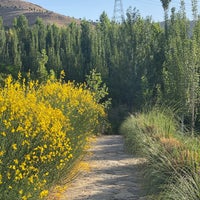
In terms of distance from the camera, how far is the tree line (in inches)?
439

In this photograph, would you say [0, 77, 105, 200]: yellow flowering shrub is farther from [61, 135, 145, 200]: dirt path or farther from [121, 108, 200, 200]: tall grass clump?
[121, 108, 200, 200]: tall grass clump

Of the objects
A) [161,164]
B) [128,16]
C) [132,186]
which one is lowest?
[132,186]

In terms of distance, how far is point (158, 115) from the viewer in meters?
10.5

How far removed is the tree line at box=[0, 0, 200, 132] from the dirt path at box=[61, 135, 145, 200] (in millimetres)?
2759

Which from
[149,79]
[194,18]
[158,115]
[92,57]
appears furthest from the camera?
[92,57]

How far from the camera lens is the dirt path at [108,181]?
6.19 m

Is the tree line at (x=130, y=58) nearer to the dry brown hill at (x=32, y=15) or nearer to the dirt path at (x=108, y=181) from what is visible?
the dirt path at (x=108, y=181)

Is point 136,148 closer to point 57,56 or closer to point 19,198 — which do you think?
point 19,198

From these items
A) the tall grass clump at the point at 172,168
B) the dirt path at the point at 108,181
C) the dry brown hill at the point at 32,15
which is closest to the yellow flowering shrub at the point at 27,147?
the dirt path at the point at 108,181

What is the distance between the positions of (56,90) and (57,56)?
19333 millimetres

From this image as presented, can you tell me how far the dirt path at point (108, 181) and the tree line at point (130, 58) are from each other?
2759 millimetres

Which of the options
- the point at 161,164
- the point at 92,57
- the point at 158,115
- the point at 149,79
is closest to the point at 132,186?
the point at 161,164

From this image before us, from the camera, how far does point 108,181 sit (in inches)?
285

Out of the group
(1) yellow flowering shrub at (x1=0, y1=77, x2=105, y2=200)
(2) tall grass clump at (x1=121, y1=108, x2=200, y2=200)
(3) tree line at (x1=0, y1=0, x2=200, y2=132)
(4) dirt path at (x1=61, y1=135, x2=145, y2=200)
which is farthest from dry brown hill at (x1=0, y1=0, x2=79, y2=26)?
(1) yellow flowering shrub at (x1=0, y1=77, x2=105, y2=200)
